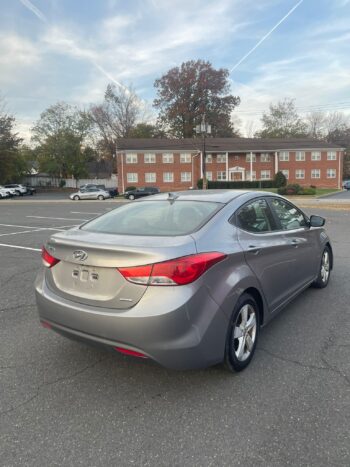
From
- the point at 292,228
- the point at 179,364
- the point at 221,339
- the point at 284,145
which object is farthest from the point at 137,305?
the point at 284,145

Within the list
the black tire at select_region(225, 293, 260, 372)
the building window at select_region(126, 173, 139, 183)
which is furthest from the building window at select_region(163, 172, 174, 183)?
the black tire at select_region(225, 293, 260, 372)

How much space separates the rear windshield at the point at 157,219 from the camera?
299cm

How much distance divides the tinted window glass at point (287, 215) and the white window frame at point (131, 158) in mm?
43992

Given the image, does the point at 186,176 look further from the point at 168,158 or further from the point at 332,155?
the point at 332,155

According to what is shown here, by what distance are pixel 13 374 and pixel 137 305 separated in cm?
141

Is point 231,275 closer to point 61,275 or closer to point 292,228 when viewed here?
point 61,275

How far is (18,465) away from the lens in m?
1.96

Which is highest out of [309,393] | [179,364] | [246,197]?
[246,197]

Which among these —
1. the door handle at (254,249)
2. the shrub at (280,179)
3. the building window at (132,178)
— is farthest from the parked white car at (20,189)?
the door handle at (254,249)

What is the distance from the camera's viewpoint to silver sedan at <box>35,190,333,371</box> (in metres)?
2.40

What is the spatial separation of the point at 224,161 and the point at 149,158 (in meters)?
10.8

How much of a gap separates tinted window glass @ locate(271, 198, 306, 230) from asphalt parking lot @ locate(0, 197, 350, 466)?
1.16 meters

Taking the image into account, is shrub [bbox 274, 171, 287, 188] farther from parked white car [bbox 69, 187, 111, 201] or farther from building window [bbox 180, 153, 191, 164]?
parked white car [bbox 69, 187, 111, 201]

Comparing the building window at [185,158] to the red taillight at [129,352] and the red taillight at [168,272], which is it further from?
the red taillight at [129,352]
